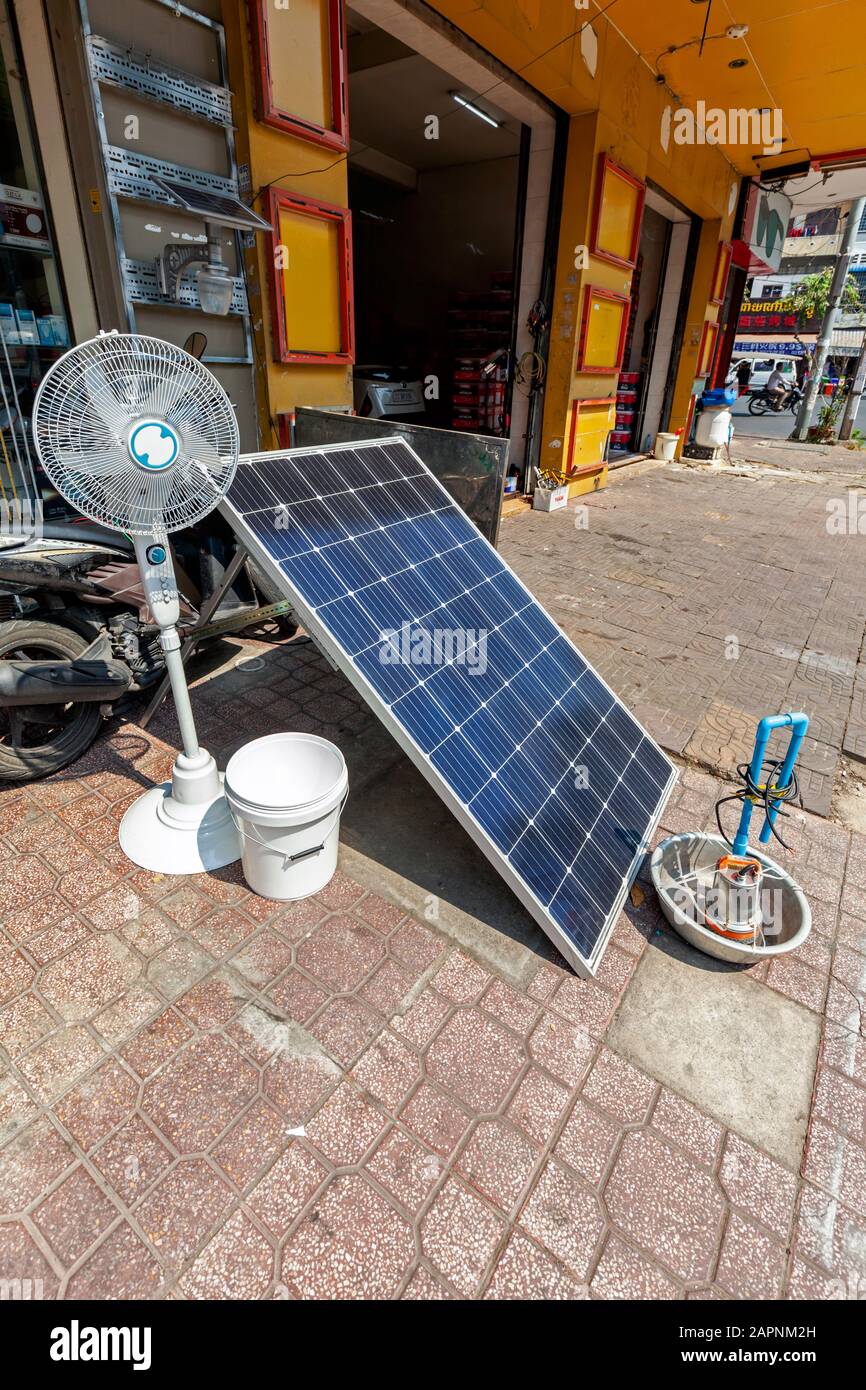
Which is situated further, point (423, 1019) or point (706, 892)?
point (706, 892)

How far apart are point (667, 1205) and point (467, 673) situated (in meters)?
2.09

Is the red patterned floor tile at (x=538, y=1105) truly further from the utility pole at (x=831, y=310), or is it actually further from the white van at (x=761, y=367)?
the white van at (x=761, y=367)

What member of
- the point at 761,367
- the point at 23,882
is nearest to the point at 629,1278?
the point at 23,882

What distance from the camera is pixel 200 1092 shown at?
7.09ft

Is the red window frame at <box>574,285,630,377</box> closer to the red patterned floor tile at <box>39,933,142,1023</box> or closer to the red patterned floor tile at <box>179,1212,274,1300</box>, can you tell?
the red patterned floor tile at <box>39,933,142,1023</box>

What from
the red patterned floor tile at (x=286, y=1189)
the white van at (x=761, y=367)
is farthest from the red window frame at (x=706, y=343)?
the white van at (x=761, y=367)

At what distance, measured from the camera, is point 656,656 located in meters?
5.48

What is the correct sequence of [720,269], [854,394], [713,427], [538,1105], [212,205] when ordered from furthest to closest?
[854,394]
[713,427]
[720,269]
[212,205]
[538,1105]

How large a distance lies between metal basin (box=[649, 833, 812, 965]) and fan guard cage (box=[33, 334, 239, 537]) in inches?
102

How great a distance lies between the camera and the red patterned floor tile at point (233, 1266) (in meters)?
1.72

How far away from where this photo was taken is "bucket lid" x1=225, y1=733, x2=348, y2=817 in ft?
8.50

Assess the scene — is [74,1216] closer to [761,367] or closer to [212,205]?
[212,205]

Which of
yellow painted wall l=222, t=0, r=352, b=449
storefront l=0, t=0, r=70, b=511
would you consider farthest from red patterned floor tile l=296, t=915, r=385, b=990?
yellow painted wall l=222, t=0, r=352, b=449

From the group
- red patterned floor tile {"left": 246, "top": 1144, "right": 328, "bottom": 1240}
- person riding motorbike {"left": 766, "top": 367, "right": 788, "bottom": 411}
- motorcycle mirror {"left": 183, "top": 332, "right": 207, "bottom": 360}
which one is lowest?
red patterned floor tile {"left": 246, "top": 1144, "right": 328, "bottom": 1240}
